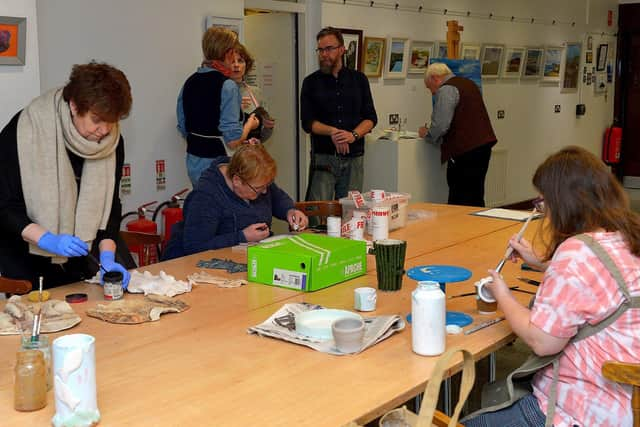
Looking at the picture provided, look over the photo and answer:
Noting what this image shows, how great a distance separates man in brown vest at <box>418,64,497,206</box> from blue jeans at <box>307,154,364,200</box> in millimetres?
875

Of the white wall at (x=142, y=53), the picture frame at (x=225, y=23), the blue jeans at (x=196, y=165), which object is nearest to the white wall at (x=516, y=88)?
the picture frame at (x=225, y=23)

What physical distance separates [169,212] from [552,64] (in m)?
6.18

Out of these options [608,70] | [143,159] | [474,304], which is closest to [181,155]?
[143,159]

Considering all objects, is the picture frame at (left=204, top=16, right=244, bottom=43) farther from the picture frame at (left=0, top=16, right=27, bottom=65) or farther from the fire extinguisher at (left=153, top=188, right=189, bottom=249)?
the picture frame at (left=0, top=16, right=27, bottom=65)

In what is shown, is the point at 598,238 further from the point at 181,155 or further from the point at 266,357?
the point at 181,155

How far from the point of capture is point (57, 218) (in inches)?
110

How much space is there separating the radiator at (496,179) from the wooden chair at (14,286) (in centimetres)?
621

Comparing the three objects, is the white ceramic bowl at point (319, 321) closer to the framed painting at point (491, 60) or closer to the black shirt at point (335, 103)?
the black shirt at point (335, 103)

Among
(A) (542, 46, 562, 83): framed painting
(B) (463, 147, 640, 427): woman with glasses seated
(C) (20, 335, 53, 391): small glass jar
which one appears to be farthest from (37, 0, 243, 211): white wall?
(A) (542, 46, 562, 83): framed painting

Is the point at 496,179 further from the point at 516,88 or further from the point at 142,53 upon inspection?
the point at 142,53

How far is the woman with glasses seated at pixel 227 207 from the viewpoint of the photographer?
125 inches

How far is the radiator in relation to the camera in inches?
322

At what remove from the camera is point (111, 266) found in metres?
2.68

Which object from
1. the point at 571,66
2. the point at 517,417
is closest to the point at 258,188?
the point at 517,417
